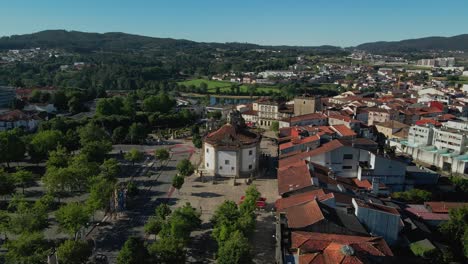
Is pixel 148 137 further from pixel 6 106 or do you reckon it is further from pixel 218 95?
pixel 218 95

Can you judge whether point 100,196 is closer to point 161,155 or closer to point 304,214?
point 304,214

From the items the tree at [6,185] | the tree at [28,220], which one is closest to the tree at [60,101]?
the tree at [6,185]

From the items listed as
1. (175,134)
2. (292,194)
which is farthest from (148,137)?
(292,194)

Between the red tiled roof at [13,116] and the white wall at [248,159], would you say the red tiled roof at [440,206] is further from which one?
the red tiled roof at [13,116]

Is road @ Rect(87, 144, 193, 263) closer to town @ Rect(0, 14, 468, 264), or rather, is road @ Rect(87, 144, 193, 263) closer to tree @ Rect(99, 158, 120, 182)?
town @ Rect(0, 14, 468, 264)

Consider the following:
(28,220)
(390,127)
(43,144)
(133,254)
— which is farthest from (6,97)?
(133,254)
